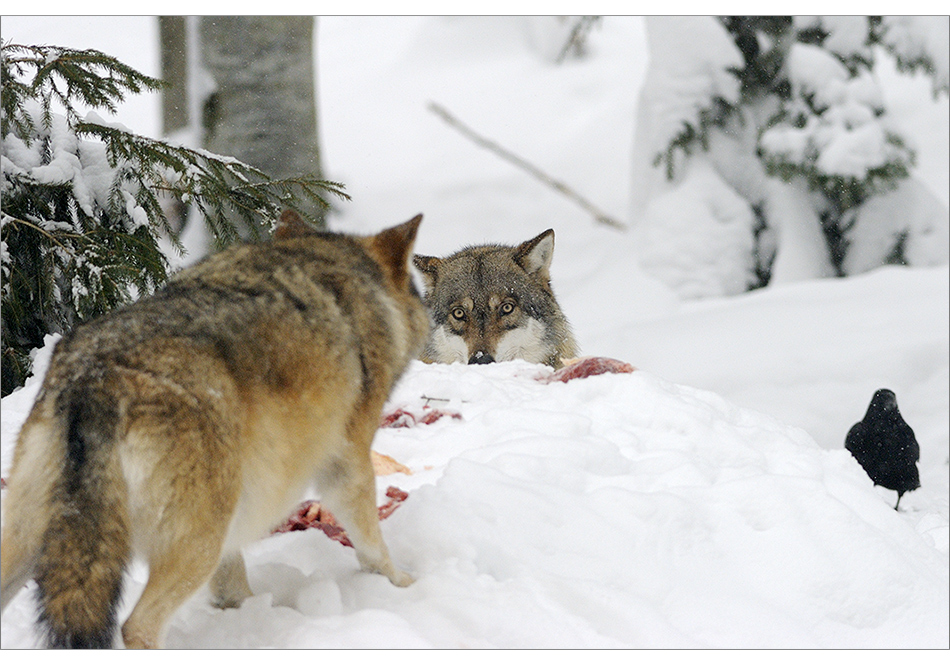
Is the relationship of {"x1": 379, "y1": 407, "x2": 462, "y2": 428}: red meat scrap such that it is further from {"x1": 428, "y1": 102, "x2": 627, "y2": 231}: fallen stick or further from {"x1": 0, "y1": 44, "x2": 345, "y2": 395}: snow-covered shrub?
{"x1": 428, "y1": 102, "x2": 627, "y2": 231}: fallen stick

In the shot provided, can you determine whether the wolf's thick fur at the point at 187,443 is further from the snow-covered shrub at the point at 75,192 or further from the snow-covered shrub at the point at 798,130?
the snow-covered shrub at the point at 798,130

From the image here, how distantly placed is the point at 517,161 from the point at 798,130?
225 inches

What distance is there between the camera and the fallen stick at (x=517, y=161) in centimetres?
1214

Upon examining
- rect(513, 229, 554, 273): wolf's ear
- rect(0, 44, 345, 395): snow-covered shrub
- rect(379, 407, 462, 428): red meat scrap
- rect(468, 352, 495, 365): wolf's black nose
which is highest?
rect(0, 44, 345, 395): snow-covered shrub

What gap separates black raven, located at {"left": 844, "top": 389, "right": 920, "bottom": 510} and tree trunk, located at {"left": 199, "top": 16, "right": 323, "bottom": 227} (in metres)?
3.24

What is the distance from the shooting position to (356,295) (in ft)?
8.23

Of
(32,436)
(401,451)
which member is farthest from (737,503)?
(32,436)

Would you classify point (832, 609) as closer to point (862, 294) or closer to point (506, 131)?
point (862, 294)

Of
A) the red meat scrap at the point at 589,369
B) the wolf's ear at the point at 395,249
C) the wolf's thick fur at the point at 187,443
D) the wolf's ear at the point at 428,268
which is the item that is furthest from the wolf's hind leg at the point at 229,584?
the wolf's ear at the point at 428,268

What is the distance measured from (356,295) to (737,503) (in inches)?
56.3

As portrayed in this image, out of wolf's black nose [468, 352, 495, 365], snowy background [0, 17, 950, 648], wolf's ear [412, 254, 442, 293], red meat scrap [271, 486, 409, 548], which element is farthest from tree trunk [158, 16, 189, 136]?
red meat scrap [271, 486, 409, 548]

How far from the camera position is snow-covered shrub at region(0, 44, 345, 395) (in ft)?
10.7

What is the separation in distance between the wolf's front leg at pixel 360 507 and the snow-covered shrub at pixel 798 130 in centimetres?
574

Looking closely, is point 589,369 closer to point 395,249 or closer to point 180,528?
point 395,249
